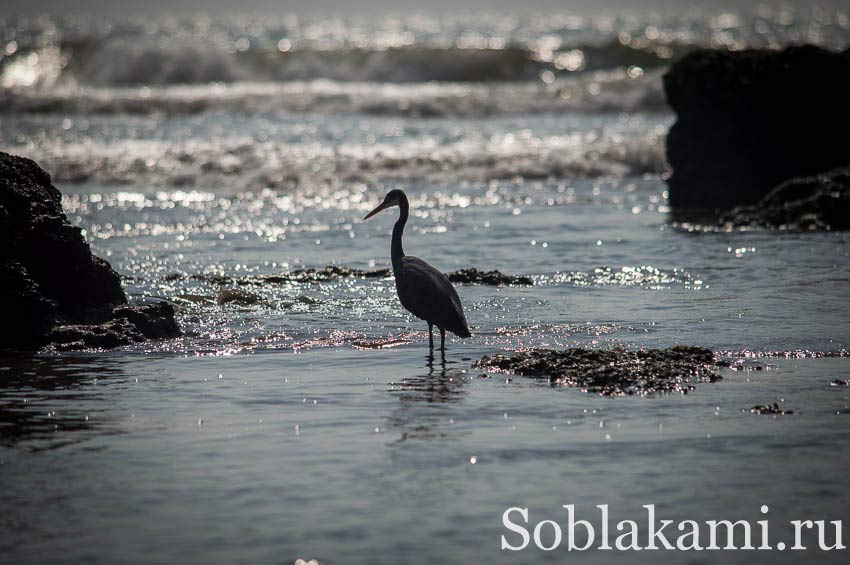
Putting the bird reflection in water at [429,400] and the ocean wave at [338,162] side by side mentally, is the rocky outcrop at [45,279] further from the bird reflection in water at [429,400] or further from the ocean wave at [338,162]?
the ocean wave at [338,162]

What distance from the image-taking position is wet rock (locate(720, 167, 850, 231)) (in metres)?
15.6

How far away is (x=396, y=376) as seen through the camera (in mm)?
8852

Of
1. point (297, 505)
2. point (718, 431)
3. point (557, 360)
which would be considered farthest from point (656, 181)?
point (297, 505)

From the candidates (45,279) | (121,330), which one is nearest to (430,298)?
(121,330)

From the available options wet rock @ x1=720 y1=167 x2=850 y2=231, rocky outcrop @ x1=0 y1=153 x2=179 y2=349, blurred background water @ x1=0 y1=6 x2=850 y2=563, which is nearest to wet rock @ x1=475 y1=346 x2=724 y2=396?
blurred background water @ x1=0 y1=6 x2=850 y2=563

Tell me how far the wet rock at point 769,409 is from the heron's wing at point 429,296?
258 centimetres

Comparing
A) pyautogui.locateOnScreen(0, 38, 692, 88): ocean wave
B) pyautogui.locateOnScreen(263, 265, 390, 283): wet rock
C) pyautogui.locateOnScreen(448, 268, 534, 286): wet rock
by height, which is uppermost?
pyautogui.locateOnScreen(0, 38, 692, 88): ocean wave

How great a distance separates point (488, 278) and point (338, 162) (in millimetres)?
12763

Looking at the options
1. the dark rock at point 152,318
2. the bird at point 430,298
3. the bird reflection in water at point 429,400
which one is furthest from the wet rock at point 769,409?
the dark rock at point 152,318

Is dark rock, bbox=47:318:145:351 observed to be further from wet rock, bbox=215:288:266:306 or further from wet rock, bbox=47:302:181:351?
wet rock, bbox=215:288:266:306

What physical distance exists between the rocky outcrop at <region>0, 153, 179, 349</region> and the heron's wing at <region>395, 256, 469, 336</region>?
1.99 meters

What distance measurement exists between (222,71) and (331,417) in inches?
1698

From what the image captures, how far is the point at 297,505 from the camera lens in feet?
19.6

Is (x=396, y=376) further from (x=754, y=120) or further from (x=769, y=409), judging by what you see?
(x=754, y=120)
